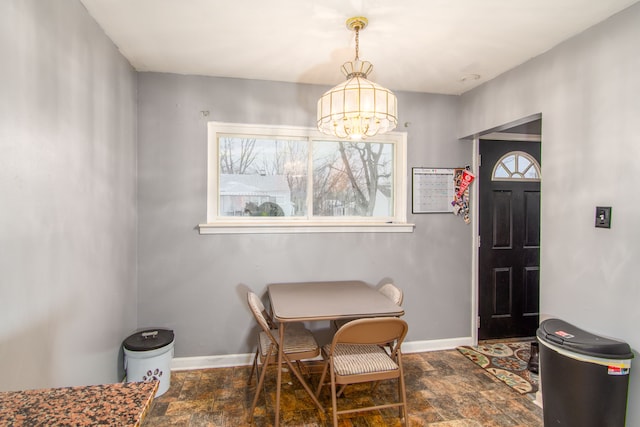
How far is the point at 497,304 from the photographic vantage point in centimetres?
349

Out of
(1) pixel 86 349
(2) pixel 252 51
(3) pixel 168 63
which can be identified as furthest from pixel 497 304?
(3) pixel 168 63

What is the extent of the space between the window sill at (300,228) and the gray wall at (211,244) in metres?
0.05

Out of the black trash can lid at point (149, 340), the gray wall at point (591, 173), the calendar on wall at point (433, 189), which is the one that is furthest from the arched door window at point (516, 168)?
the black trash can lid at point (149, 340)

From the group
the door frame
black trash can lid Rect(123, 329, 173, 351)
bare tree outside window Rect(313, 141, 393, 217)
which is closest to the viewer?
black trash can lid Rect(123, 329, 173, 351)

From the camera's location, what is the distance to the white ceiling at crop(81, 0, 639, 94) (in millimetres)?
1898

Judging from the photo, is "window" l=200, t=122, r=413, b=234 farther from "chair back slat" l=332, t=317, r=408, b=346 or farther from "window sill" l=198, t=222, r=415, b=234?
"chair back slat" l=332, t=317, r=408, b=346

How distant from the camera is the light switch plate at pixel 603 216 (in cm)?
196

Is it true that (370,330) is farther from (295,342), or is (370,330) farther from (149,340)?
(149,340)

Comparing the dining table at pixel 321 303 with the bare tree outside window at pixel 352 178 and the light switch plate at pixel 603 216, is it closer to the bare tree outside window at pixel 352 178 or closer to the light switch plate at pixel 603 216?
the bare tree outside window at pixel 352 178

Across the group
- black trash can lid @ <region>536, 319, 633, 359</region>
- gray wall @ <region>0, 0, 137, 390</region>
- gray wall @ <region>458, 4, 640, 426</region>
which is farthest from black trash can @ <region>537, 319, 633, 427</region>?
gray wall @ <region>0, 0, 137, 390</region>

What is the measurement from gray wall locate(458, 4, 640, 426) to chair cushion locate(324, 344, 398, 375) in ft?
4.09

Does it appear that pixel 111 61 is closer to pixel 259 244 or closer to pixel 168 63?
pixel 168 63

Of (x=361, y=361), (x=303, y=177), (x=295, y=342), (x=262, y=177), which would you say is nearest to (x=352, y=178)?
(x=303, y=177)

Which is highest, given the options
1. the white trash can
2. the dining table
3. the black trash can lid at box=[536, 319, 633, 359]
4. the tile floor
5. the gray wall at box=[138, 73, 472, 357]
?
the gray wall at box=[138, 73, 472, 357]
